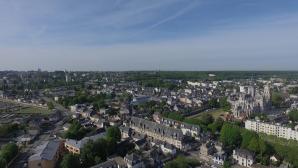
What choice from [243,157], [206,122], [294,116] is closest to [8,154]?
A: [243,157]

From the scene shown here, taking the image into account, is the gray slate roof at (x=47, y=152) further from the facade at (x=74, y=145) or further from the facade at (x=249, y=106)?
the facade at (x=249, y=106)

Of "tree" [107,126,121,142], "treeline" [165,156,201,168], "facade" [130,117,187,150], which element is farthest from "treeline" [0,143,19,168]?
"facade" [130,117,187,150]

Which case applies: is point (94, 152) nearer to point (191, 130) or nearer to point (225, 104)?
point (191, 130)

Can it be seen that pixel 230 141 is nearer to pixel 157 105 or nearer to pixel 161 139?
pixel 161 139

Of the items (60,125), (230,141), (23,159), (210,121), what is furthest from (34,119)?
(230,141)

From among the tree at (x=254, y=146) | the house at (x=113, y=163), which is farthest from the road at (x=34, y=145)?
the tree at (x=254, y=146)

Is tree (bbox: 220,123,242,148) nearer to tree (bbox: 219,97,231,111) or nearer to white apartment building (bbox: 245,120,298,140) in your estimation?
white apartment building (bbox: 245,120,298,140)
